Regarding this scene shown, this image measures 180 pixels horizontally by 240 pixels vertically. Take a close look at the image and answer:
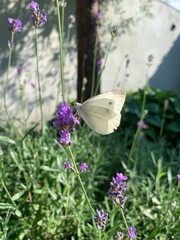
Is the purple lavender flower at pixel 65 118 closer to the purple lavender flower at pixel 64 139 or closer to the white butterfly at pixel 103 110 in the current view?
the purple lavender flower at pixel 64 139

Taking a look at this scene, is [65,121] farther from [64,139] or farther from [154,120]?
[154,120]

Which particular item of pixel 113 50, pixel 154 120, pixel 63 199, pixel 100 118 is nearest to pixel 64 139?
pixel 100 118

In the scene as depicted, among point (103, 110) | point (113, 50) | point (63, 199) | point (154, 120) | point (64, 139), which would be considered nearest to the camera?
point (64, 139)

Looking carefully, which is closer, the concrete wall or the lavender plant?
the lavender plant

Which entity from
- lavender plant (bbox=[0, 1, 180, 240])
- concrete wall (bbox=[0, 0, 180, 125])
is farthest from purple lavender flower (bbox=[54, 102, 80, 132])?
concrete wall (bbox=[0, 0, 180, 125])

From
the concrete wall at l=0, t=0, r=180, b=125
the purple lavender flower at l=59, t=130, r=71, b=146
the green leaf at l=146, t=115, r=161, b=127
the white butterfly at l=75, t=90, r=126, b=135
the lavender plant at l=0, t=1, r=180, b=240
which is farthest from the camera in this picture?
the concrete wall at l=0, t=0, r=180, b=125

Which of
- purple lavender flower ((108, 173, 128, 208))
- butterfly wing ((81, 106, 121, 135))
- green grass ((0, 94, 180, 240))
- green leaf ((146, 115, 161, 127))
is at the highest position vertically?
butterfly wing ((81, 106, 121, 135))

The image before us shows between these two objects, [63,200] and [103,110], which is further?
[63,200]

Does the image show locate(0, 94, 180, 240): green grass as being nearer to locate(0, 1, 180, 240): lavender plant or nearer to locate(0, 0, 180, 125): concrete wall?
locate(0, 1, 180, 240): lavender plant
